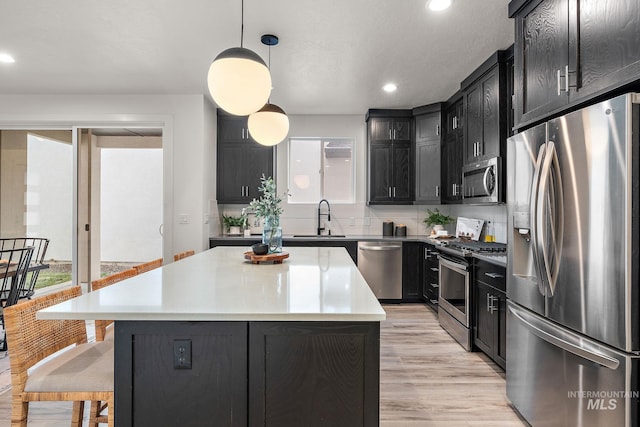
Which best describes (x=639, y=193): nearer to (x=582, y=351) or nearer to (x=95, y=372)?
(x=582, y=351)

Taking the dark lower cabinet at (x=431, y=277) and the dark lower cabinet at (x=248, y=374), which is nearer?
the dark lower cabinet at (x=248, y=374)

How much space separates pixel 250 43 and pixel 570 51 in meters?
2.31

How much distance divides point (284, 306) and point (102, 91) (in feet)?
13.7

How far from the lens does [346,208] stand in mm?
5328

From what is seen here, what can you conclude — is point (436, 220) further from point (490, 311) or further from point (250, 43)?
point (250, 43)

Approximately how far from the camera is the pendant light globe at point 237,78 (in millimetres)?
1750

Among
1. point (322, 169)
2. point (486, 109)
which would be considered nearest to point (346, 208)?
point (322, 169)

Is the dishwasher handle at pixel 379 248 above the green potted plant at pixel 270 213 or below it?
below

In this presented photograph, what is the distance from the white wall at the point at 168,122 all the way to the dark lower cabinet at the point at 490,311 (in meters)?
3.13

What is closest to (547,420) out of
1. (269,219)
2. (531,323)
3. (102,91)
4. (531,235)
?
(531,323)

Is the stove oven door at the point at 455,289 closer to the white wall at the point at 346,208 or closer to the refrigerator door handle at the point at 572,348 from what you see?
the refrigerator door handle at the point at 572,348

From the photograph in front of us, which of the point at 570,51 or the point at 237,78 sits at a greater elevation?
the point at 570,51

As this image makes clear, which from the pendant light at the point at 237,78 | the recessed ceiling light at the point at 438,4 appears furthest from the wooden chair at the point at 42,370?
the recessed ceiling light at the point at 438,4

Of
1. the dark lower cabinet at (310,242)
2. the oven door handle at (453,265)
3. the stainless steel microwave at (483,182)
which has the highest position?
the stainless steel microwave at (483,182)
